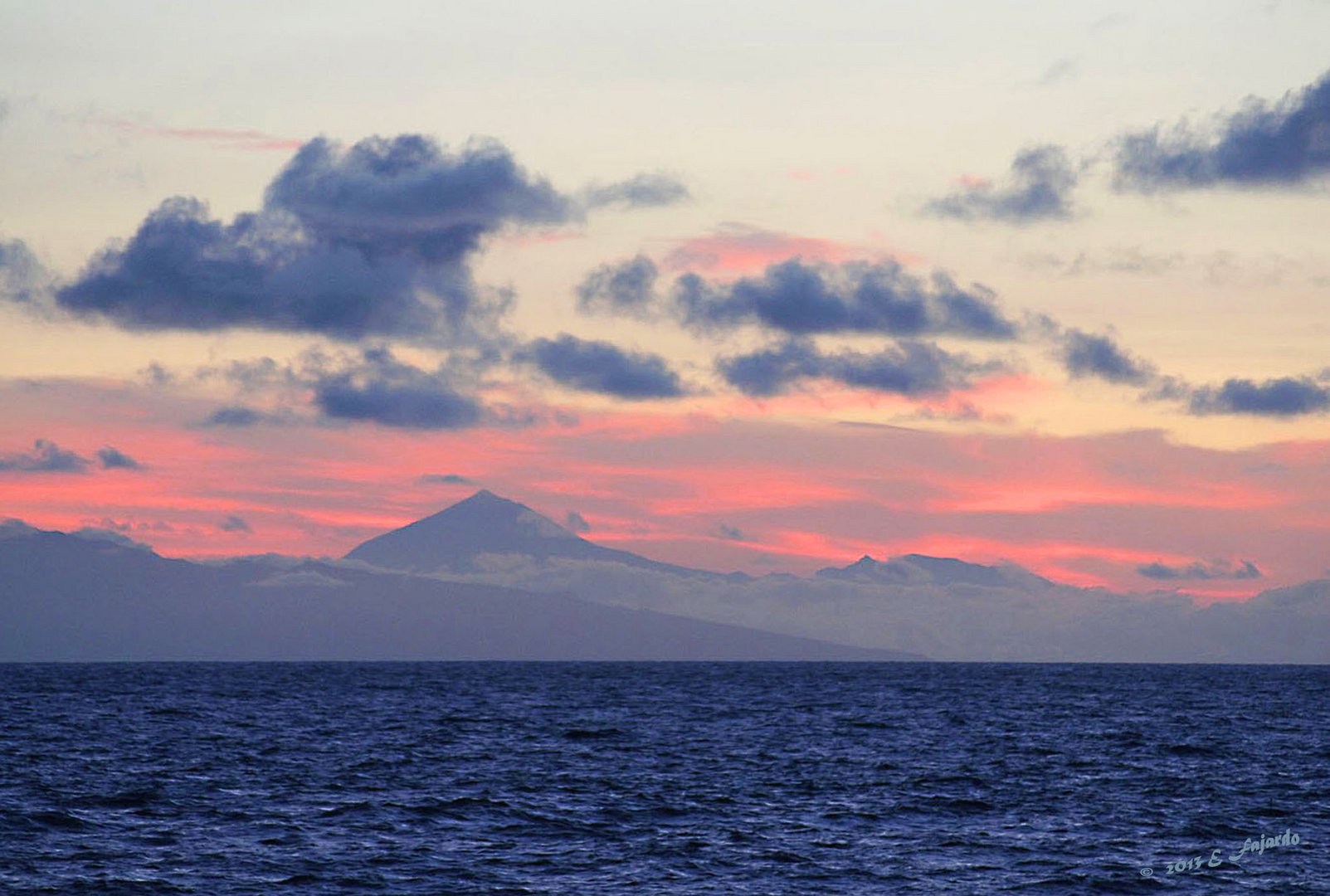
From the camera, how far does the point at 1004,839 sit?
51281mm

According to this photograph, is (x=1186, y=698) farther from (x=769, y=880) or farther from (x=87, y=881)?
(x=87, y=881)

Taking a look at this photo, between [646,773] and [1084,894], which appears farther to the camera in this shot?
[646,773]

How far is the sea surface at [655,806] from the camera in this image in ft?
145

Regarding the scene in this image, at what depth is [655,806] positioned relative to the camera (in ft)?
192

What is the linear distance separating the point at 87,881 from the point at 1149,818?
37743 millimetres

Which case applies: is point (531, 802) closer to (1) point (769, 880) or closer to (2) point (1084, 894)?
(1) point (769, 880)

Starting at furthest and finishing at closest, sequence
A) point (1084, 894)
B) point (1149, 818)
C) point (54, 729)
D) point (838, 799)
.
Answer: point (54, 729)
point (838, 799)
point (1149, 818)
point (1084, 894)

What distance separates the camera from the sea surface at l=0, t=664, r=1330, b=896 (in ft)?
145

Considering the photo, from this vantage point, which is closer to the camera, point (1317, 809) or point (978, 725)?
point (1317, 809)

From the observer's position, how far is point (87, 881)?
139 feet

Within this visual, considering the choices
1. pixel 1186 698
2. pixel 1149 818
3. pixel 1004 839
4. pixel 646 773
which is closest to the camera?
pixel 1004 839

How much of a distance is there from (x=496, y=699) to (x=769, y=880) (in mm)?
112625

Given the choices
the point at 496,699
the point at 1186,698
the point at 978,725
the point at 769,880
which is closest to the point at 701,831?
the point at 769,880

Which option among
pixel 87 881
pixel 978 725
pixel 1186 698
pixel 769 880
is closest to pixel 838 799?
pixel 769 880
